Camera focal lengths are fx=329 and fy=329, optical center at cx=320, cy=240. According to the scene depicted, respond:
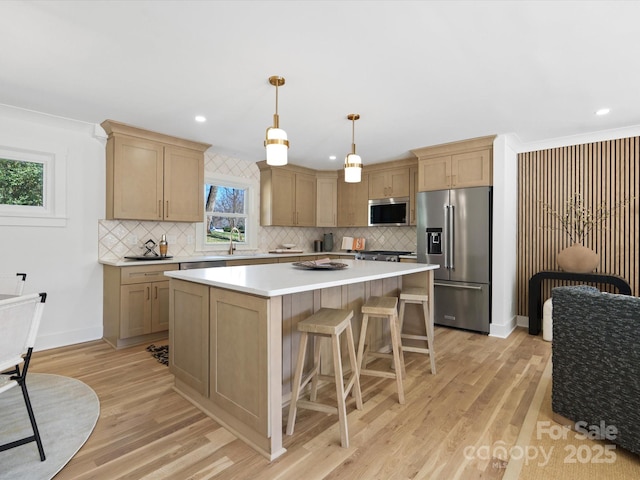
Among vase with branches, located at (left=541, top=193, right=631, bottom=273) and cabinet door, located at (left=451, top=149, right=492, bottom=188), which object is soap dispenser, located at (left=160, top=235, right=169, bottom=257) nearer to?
cabinet door, located at (left=451, top=149, right=492, bottom=188)

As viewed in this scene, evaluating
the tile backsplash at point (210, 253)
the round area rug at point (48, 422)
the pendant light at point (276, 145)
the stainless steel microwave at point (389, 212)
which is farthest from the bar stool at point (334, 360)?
the stainless steel microwave at point (389, 212)

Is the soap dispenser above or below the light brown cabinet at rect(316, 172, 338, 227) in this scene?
below

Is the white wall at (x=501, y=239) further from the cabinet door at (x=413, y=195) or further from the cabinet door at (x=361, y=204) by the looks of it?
the cabinet door at (x=361, y=204)

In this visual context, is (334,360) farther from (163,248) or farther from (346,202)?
(346,202)

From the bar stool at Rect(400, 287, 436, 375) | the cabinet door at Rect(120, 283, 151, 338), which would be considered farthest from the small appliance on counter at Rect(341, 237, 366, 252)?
the cabinet door at Rect(120, 283, 151, 338)

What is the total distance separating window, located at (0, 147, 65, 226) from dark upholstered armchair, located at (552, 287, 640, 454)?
4572 mm

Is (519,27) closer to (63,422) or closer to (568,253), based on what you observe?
(568,253)

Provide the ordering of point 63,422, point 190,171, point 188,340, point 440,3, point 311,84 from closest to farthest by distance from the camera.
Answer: point 440,3, point 63,422, point 188,340, point 311,84, point 190,171

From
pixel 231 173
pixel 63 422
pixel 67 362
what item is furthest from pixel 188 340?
pixel 231 173

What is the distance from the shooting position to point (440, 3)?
68.1 inches

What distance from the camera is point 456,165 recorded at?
4219 mm

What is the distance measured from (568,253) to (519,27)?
2.83 m

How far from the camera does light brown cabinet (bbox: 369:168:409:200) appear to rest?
5094 millimetres

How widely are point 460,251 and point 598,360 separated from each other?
7.77 ft
